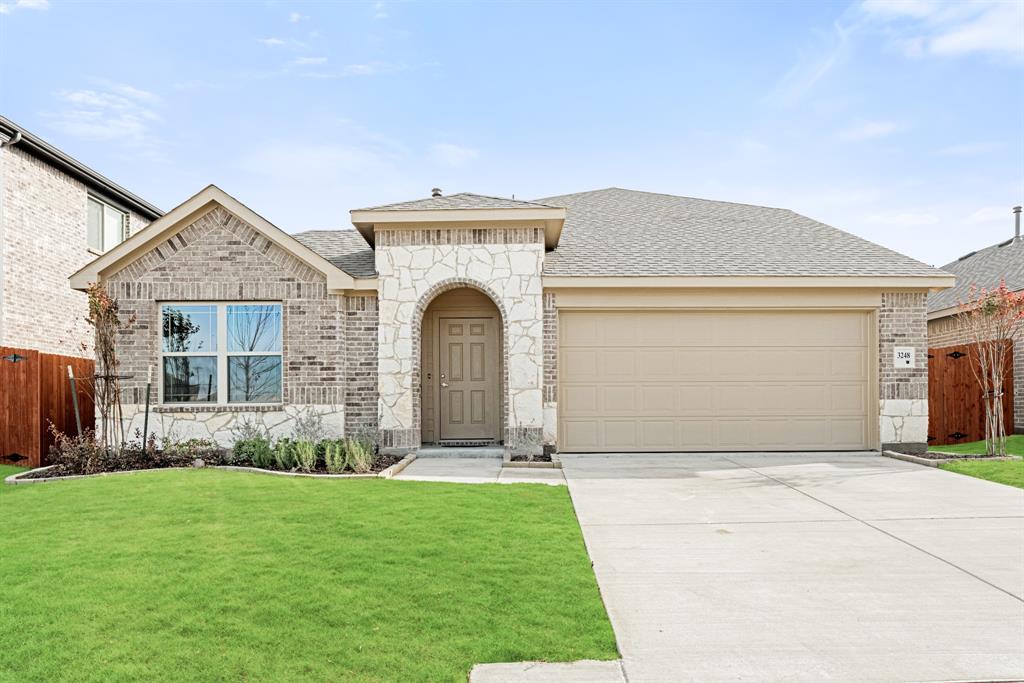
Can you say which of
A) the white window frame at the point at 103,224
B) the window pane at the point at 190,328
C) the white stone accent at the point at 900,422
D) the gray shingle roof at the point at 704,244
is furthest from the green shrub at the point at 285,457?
the white stone accent at the point at 900,422

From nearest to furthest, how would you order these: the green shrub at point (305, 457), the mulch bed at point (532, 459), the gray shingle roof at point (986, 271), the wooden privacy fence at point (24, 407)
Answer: the green shrub at point (305, 457), the mulch bed at point (532, 459), the wooden privacy fence at point (24, 407), the gray shingle roof at point (986, 271)

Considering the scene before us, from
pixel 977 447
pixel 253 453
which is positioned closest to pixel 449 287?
pixel 253 453

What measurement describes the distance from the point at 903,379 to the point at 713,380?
3.42 meters

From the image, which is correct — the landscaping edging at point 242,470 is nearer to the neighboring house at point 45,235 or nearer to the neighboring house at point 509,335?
the neighboring house at point 509,335

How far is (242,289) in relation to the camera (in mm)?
12227

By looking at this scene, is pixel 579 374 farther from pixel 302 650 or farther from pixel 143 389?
pixel 302 650

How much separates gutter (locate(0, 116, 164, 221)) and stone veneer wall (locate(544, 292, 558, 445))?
11647mm

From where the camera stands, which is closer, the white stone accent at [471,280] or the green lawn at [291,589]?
the green lawn at [291,589]

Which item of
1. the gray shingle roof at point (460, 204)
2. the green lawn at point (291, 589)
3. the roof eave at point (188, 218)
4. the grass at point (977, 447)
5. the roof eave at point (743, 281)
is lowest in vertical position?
the grass at point (977, 447)

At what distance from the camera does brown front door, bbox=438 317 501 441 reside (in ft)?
43.4

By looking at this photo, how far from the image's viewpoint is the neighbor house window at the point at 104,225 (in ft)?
59.1

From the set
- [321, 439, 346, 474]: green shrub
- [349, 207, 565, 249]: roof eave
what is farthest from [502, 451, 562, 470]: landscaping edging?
[349, 207, 565, 249]: roof eave

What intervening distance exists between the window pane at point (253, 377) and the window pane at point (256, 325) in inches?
9.8

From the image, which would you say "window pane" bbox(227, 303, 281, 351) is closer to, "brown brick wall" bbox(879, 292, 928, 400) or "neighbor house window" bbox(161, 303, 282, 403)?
"neighbor house window" bbox(161, 303, 282, 403)
